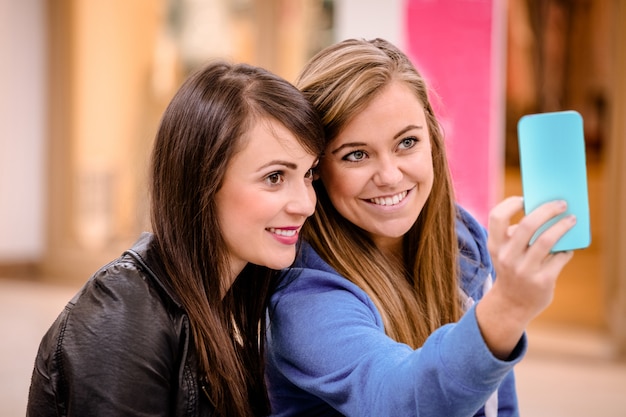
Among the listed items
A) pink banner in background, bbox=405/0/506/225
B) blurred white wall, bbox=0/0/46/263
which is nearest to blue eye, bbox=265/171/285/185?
pink banner in background, bbox=405/0/506/225

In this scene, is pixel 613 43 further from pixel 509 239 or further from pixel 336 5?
pixel 509 239

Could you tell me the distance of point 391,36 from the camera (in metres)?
4.99

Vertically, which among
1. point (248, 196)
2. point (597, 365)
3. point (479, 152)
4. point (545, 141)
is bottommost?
point (597, 365)

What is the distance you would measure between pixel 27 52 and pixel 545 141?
288 inches

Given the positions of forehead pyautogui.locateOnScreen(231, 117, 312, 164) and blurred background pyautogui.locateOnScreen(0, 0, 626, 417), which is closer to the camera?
forehead pyautogui.locateOnScreen(231, 117, 312, 164)

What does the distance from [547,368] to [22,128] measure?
5216 millimetres

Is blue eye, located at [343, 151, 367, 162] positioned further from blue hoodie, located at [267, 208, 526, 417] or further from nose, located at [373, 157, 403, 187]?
blue hoodie, located at [267, 208, 526, 417]

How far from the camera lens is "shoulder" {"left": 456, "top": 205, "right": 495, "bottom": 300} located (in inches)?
82.9

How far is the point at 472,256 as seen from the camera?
217 cm

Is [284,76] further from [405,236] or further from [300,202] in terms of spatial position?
[300,202]

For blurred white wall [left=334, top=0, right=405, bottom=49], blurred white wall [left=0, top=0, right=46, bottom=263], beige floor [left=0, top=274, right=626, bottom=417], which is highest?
→ blurred white wall [left=334, top=0, right=405, bottom=49]

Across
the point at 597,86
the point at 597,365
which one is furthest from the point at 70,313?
the point at 597,86

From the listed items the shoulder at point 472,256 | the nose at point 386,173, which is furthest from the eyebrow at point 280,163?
the shoulder at point 472,256

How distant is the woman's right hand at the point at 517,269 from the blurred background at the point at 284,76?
10.9ft
